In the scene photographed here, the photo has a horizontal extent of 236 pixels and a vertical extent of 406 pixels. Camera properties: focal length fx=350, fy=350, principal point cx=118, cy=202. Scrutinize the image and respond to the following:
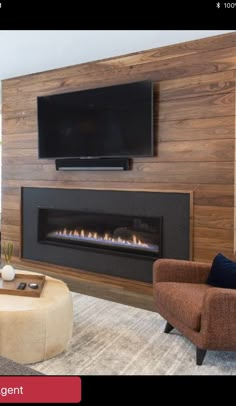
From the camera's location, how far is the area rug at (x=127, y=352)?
81.7 inches

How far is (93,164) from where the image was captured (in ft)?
12.8

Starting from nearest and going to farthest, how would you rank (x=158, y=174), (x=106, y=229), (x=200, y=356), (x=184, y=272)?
(x=200, y=356) < (x=184, y=272) < (x=158, y=174) < (x=106, y=229)

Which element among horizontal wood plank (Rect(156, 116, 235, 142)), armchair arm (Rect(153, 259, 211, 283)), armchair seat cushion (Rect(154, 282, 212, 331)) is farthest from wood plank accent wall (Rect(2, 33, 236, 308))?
armchair seat cushion (Rect(154, 282, 212, 331))

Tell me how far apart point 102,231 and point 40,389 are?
3292mm

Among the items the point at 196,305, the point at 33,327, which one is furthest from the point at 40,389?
the point at 196,305

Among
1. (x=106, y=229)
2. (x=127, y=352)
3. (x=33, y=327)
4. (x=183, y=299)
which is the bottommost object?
(x=127, y=352)

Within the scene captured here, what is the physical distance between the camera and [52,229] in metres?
4.45

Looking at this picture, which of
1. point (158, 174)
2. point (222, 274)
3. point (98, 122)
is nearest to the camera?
point (222, 274)

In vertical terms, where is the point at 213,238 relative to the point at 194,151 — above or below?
below

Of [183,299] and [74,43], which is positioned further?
[74,43]

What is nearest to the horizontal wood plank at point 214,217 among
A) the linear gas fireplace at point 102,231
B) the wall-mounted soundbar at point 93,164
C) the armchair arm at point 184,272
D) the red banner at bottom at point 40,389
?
the linear gas fireplace at point 102,231

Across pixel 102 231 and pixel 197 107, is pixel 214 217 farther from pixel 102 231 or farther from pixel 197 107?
pixel 102 231

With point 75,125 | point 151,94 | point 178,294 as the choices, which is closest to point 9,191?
point 75,125

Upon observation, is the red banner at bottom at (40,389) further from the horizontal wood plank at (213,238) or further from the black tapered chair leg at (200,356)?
the horizontal wood plank at (213,238)
